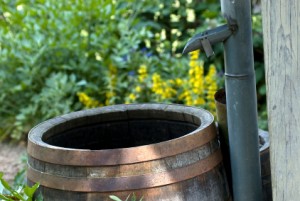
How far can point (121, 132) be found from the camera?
236cm

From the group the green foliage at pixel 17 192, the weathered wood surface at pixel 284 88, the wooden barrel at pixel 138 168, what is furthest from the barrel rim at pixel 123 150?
the weathered wood surface at pixel 284 88

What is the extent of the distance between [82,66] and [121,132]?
209cm

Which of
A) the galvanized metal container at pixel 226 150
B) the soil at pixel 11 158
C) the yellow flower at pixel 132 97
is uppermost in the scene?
the galvanized metal container at pixel 226 150

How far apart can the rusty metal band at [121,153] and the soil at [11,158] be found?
2.05m

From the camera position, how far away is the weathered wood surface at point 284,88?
171 centimetres

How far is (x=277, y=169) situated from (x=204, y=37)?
453 mm

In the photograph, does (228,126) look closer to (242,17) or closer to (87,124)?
(242,17)

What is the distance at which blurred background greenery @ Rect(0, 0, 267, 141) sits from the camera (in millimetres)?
4246

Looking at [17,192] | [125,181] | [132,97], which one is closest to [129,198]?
[125,181]

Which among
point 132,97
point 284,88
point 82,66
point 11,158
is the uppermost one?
point 284,88

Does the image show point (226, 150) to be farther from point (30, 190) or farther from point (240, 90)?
point (30, 190)

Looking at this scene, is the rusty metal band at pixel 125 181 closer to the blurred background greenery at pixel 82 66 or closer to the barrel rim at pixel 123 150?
the barrel rim at pixel 123 150

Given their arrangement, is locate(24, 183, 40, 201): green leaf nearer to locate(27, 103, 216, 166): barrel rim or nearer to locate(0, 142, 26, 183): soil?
locate(27, 103, 216, 166): barrel rim

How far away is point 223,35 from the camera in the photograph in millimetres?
1942
